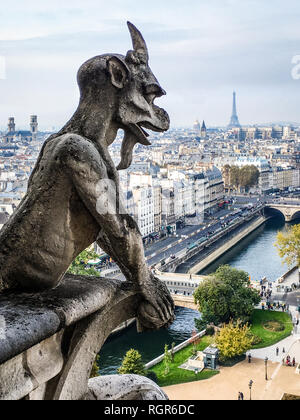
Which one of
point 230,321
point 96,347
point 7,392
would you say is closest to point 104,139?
point 96,347

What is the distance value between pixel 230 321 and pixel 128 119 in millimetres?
14000

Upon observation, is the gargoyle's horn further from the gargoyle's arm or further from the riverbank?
the riverbank

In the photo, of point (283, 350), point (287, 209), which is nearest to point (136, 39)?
point (283, 350)

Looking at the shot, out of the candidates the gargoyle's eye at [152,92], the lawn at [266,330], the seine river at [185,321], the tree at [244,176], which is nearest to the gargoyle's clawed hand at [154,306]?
the gargoyle's eye at [152,92]

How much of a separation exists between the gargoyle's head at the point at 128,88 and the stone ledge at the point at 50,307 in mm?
603

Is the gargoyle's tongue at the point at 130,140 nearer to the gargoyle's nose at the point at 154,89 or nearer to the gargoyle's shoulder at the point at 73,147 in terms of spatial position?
the gargoyle's nose at the point at 154,89

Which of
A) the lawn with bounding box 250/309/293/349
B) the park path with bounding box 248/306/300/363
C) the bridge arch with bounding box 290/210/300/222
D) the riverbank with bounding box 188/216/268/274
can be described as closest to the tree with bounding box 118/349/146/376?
the park path with bounding box 248/306/300/363

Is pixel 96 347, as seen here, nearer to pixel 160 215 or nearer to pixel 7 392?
pixel 7 392

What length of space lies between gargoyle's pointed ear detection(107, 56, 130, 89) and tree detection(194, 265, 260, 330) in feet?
46.6

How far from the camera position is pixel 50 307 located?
2.08 metres

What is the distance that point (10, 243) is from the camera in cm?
219

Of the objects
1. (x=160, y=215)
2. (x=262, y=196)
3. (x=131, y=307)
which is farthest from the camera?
(x=262, y=196)

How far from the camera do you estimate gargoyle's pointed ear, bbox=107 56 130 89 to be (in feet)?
7.55

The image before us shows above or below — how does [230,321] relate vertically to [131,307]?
below
